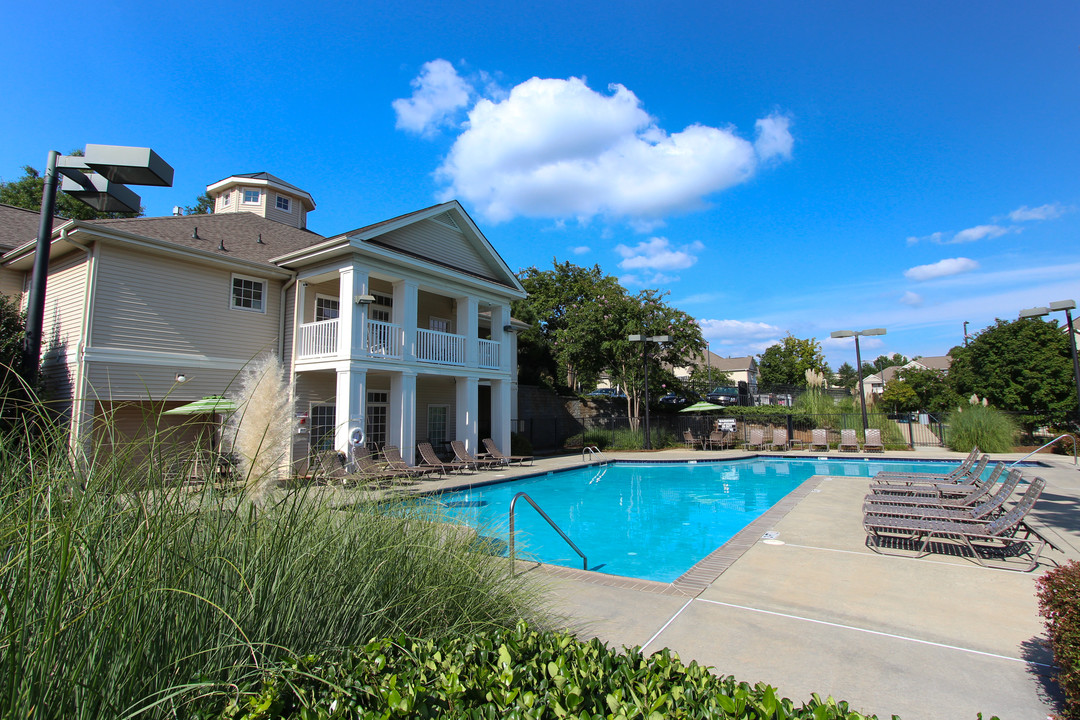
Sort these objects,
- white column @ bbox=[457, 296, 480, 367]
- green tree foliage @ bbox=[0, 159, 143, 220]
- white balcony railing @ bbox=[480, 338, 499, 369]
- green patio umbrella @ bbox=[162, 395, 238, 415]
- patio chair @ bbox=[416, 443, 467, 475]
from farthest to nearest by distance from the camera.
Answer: green tree foliage @ bbox=[0, 159, 143, 220] < white balcony railing @ bbox=[480, 338, 499, 369] < white column @ bbox=[457, 296, 480, 367] < patio chair @ bbox=[416, 443, 467, 475] < green patio umbrella @ bbox=[162, 395, 238, 415]

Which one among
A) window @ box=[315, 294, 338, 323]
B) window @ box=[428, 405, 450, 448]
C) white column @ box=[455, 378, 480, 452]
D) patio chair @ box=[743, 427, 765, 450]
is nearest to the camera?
window @ box=[315, 294, 338, 323]

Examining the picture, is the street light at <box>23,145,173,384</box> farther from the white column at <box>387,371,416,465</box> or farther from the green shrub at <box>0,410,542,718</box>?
the white column at <box>387,371,416,465</box>

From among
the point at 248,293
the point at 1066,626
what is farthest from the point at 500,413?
the point at 1066,626

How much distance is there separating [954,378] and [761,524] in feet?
83.4

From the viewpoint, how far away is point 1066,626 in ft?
8.88

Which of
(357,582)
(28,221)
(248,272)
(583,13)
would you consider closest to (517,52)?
(583,13)

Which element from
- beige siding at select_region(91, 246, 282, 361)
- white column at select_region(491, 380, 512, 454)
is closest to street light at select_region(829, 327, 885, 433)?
white column at select_region(491, 380, 512, 454)

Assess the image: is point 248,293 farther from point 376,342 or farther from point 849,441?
point 849,441

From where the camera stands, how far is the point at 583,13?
32.4 feet

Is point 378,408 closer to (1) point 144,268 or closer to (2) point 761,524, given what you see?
(1) point 144,268

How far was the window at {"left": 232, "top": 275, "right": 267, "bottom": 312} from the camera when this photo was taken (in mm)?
14156

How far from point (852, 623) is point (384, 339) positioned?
12.7 meters

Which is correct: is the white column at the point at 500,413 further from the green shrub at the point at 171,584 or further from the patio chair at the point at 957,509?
the green shrub at the point at 171,584

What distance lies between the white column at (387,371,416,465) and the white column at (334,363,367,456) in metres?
1.30
